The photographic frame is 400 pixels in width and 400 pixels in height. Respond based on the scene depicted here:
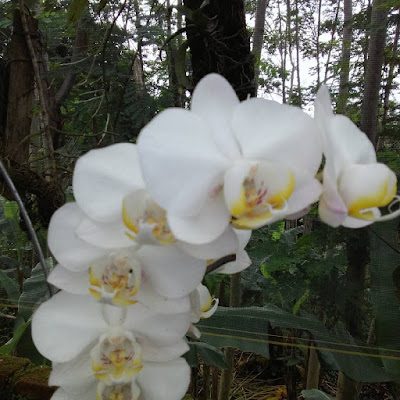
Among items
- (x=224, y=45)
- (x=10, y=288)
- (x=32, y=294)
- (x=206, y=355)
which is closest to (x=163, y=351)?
(x=206, y=355)

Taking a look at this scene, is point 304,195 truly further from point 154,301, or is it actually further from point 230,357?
point 230,357

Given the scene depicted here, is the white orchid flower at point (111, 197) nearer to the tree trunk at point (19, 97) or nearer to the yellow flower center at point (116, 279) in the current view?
the yellow flower center at point (116, 279)

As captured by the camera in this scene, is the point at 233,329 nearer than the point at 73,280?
No

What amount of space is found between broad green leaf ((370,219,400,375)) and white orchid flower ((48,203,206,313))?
2.17 ft

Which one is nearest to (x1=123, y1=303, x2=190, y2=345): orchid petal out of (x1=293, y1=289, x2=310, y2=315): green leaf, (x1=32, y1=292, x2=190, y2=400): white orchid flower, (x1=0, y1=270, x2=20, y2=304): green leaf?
(x1=32, y1=292, x2=190, y2=400): white orchid flower

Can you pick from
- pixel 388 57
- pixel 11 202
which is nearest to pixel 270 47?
pixel 388 57

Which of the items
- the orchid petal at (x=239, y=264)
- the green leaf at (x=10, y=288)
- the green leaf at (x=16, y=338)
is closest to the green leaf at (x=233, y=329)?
the green leaf at (x=16, y=338)

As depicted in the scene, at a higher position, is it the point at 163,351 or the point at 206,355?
the point at 163,351

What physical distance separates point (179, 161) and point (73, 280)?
0.41 ft

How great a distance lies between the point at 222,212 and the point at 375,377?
0.72 metres

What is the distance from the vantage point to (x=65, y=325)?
315 mm

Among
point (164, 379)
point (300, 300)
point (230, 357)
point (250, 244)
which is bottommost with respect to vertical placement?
point (230, 357)

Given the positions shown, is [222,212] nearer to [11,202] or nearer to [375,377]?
[375,377]

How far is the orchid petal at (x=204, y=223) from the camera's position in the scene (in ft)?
0.69
